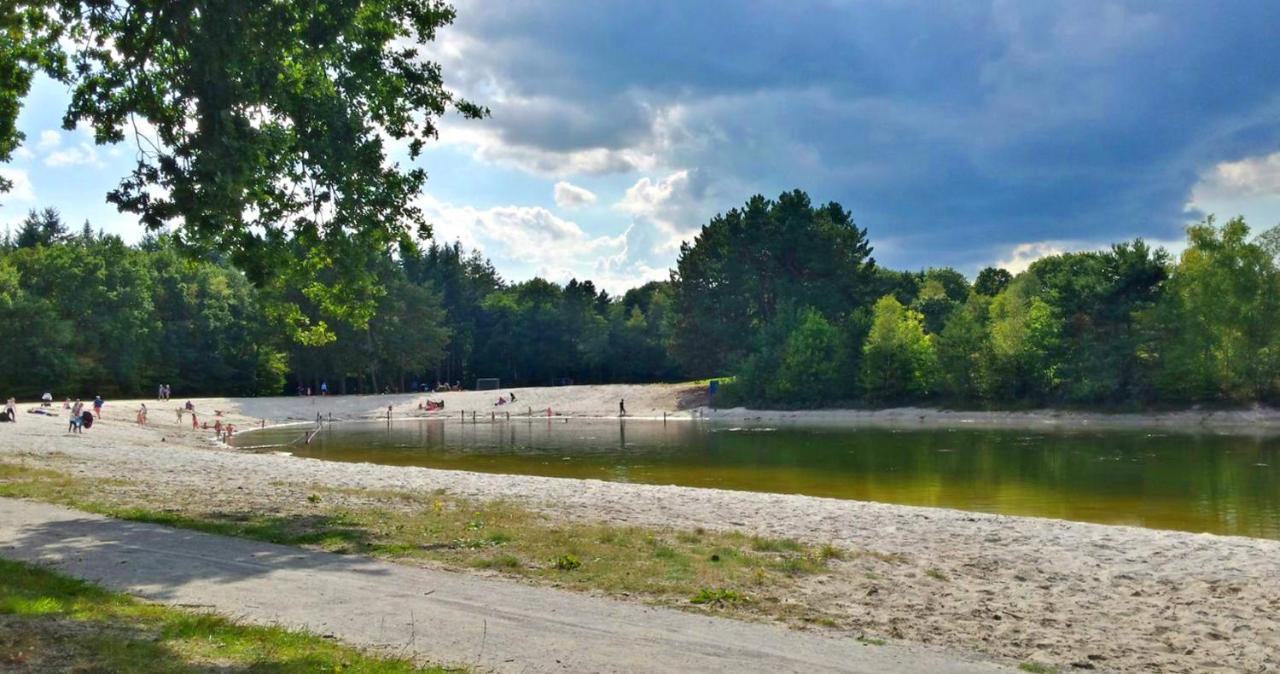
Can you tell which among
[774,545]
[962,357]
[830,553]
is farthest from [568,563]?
[962,357]

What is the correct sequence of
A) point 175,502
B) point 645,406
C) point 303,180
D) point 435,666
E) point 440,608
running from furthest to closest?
point 645,406
point 175,502
point 303,180
point 440,608
point 435,666

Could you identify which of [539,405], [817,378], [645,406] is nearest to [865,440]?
[817,378]

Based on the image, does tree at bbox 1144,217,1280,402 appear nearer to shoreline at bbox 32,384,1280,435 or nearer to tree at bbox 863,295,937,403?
shoreline at bbox 32,384,1280,435

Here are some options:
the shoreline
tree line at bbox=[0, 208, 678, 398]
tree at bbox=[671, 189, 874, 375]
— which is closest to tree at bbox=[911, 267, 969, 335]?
tree at bbox=[671, 189, 874, 375]

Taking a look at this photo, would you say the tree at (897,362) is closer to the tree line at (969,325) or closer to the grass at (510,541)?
the tree line at (969,325)

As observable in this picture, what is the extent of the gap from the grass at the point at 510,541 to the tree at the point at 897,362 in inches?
2471

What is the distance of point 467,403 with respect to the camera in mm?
97062

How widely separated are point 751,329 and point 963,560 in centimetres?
7841

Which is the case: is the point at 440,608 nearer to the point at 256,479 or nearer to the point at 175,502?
the point at 175,502

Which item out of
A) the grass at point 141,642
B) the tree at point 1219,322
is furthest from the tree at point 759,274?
the grass at point 141,642

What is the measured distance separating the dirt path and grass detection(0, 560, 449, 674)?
0.55 m

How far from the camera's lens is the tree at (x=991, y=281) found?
133m

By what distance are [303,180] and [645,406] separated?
77.4 metres

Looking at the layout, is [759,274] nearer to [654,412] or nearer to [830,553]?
[654,412]
